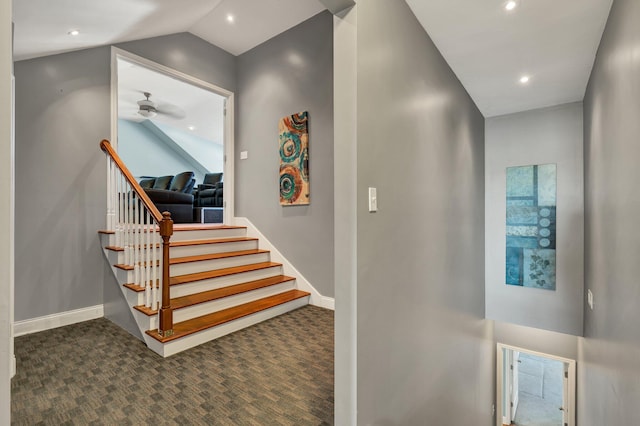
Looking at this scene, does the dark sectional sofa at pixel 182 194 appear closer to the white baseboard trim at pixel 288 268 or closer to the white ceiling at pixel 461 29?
the white baseboard trim at pixel 288 268

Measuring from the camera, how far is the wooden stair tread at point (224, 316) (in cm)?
233

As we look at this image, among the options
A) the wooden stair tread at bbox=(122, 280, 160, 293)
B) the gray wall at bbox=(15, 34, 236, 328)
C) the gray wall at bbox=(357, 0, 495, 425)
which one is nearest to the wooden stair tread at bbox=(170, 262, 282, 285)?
the wooden stair tread at bbox=(122, 280, 160, 293)

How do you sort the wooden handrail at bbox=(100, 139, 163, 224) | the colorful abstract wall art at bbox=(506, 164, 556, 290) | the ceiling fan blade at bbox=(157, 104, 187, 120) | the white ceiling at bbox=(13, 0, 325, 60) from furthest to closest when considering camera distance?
the ceiling fan blade at bbox=(157, 104, 187, 120), the colorful abstract wall art at bbox=(506, 164, 556, 290), the wooden handrail at bbox=(100, 139, 163, 224), the white ceiling at bbox=(13, 0, 325, 60)

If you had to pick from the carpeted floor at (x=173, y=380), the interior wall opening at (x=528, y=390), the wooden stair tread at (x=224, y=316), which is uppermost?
the wooden stair tread at (x=224, y=316)

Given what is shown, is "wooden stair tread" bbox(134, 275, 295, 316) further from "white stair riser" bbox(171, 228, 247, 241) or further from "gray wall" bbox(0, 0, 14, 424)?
"gray wall" bbox(0, 0, 14, 424)

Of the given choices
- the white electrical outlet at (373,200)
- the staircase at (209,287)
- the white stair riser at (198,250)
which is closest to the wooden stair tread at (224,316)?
the staircase at (209,287)

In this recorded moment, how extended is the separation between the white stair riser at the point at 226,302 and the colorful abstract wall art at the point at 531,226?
303 cm

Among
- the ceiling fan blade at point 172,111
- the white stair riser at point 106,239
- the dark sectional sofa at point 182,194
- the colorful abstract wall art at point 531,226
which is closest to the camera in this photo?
the white stair riser at point 106,239

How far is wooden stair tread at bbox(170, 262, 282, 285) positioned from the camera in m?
2.81

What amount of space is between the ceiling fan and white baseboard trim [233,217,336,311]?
12.0ft

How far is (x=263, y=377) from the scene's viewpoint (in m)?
1.97

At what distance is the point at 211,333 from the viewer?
2512 millimetres

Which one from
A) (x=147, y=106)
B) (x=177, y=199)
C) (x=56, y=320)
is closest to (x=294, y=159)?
(x=177, y=199)

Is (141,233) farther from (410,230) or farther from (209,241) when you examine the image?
(410,230)
